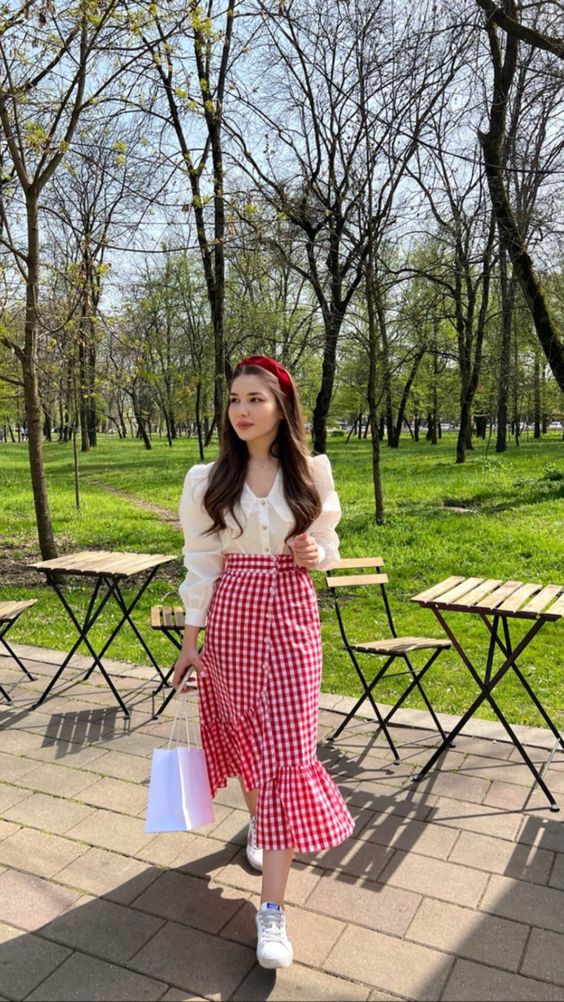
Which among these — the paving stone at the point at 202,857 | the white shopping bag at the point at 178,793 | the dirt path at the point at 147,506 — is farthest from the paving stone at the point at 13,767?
the dirt path at the point at 147,506

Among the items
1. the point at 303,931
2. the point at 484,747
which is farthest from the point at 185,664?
the point at 484,747

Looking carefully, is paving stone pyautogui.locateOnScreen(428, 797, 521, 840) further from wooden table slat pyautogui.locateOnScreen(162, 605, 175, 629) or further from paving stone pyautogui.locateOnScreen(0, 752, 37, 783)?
paving stone pyautogui.locateOnScreen(0, 752, 37, 783)

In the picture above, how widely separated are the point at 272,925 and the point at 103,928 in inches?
24.3

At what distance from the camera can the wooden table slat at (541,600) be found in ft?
10.3

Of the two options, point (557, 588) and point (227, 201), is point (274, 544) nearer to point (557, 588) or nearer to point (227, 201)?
point (557, 588)

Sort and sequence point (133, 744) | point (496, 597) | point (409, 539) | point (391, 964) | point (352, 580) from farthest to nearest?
point (409, 539) < point (352, 580) < point (133, 744) < point (496, 597) < point (391, 964)

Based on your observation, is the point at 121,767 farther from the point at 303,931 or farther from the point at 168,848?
the point at 303,931

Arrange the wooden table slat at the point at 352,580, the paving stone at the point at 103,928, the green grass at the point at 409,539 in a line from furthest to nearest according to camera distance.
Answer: the green grass at the point at 409,539 < the wooden table slat at the point at 352,580 < the paving stone at the point at 103,928

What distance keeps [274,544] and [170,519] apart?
10.4 meters

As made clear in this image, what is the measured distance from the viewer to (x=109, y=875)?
272 cm

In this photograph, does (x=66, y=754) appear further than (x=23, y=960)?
Yes

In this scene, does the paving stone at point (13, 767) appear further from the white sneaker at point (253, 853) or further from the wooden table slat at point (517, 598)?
the wooden table slat at point (517, 598)

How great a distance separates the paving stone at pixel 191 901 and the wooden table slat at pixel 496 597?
156 centimetres

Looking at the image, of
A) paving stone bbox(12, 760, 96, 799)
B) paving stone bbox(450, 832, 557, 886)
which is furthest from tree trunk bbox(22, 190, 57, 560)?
paving stone bbox(450, 832, 557, 886)
